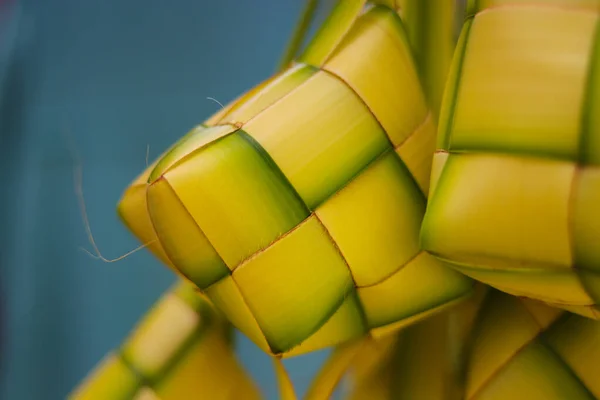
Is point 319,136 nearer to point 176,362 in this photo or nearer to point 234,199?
point 234,199

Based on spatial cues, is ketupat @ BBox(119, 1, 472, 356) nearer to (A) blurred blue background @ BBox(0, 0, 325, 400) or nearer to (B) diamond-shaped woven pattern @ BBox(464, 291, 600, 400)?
(B) diamond-shaped woven pattern @ BBox(464, 291, 600, 400)

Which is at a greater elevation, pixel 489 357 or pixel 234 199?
pixel 234 199

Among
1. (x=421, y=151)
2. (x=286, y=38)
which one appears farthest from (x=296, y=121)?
(x=286, y=38)

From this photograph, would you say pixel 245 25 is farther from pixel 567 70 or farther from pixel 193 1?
pixel 567 70

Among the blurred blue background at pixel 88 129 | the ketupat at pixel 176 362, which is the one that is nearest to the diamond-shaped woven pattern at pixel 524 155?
the ketupat at pixel 176 362

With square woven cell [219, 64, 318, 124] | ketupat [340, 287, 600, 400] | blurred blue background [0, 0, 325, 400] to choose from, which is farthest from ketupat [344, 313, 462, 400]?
blurred blue background [0, 0, 325, 400]

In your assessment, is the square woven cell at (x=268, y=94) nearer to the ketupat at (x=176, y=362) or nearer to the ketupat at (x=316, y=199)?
the ketupat at (x=316, y=199)

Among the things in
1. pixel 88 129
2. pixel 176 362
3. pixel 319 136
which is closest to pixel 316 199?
pixel 319 136
